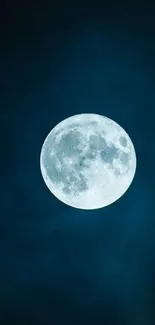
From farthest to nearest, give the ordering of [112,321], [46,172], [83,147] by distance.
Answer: [112,321] < [46,172] < [83,147]

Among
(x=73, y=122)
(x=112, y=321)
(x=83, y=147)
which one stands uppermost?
(x=73, y=122)

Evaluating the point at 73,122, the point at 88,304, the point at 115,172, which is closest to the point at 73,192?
the point at 115,172

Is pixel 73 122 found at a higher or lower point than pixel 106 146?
higher

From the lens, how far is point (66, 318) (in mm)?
6934

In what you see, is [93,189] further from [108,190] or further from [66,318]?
[66,318]

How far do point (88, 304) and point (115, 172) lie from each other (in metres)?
2.67

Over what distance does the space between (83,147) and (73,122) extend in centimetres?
50

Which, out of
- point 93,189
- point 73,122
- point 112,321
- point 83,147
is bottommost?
point 112,321

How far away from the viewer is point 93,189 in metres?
5.76

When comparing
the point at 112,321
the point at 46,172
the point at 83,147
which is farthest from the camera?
the point at 112,321

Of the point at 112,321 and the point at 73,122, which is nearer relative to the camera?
the point at 73,122

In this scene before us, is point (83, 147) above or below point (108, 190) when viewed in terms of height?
above

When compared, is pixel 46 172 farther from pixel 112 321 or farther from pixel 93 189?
pixel 112 321

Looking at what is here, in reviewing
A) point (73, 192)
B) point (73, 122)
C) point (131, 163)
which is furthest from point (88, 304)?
point (73, 122)
